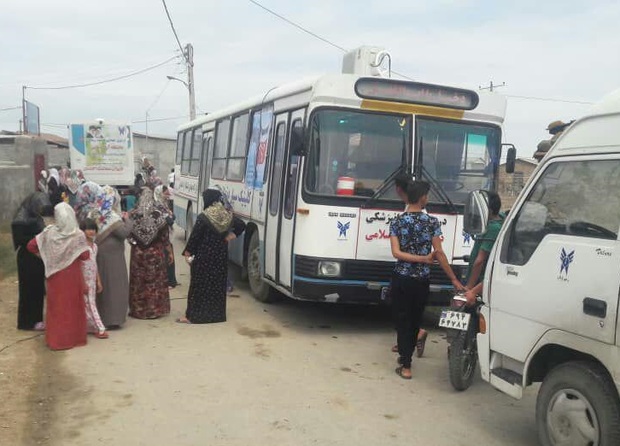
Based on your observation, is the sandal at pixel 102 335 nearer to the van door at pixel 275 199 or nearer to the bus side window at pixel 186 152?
the van door at pixel 275 199

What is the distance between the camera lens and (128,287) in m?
7.77

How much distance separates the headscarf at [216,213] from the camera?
779cm

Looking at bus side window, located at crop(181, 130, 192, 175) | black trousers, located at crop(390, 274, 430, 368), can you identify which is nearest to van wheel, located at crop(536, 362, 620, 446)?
black trousers, located at crop(390, 274, 430, 368)

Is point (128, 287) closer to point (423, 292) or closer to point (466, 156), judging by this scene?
point (423, 292)

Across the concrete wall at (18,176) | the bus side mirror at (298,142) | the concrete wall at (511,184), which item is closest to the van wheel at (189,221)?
the concrete wall at (18,176)

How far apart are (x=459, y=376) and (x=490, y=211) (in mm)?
1456

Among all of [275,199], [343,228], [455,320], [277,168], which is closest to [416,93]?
[343,228]

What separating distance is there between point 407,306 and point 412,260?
0.48m

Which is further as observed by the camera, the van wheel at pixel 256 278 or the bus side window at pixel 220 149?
the bus side window at pixel 220 149

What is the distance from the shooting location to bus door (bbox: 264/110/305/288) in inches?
294

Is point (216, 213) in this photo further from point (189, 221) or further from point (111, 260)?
point (189, 221)

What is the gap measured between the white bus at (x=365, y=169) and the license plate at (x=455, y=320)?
183 centimetres

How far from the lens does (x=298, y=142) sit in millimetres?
7117

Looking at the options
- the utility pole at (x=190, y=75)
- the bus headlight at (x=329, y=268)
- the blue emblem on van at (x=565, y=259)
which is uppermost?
the utility pole at (x=190, y=75)
